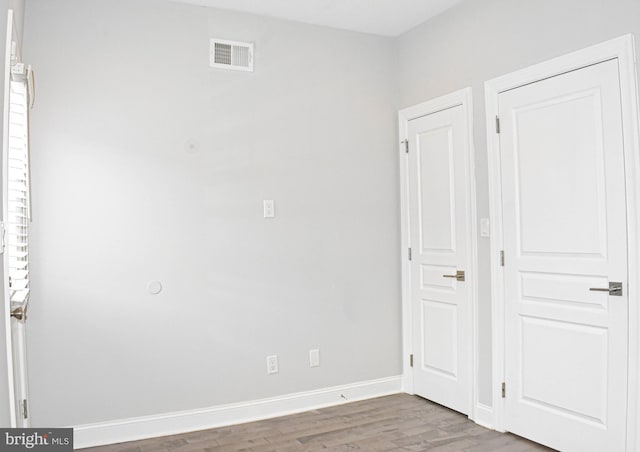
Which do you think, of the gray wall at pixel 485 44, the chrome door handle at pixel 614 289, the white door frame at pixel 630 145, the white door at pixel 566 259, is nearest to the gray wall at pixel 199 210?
the gray wall at pixel 485 44

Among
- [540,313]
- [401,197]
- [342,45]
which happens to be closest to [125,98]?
[342,45]

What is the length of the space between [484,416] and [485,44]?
2.36 metres

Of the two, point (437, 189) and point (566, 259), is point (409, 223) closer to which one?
point (437, 189)

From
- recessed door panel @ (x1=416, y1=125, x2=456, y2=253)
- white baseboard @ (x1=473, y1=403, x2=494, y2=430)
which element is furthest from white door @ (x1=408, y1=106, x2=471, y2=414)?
white baseboard @ (x1=473, y1=403, x2=494, y2=430)

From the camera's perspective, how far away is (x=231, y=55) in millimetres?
3691

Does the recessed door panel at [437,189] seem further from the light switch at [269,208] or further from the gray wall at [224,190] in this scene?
the light switch at [269,208]

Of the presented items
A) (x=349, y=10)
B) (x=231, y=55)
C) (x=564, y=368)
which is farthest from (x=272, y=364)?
(x=349, y=10)

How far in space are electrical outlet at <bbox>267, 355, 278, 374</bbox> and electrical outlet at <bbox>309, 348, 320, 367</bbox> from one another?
10.5 inches

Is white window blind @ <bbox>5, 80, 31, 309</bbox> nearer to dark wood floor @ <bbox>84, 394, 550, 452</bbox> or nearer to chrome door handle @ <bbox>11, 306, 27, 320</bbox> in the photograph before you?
chrome door handle @ <bbox>11, 306, 27, 320</bbox>

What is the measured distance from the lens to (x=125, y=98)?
338 centimetres

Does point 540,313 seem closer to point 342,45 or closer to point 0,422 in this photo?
point 342,45

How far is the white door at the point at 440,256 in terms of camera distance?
11.9 ft

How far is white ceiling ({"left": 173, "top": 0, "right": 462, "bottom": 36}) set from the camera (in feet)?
11.9

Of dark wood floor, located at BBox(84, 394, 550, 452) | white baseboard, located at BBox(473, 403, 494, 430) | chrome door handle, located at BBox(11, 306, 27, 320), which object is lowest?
dark wood floor, located at BBox(84, 394, 550, 452)
